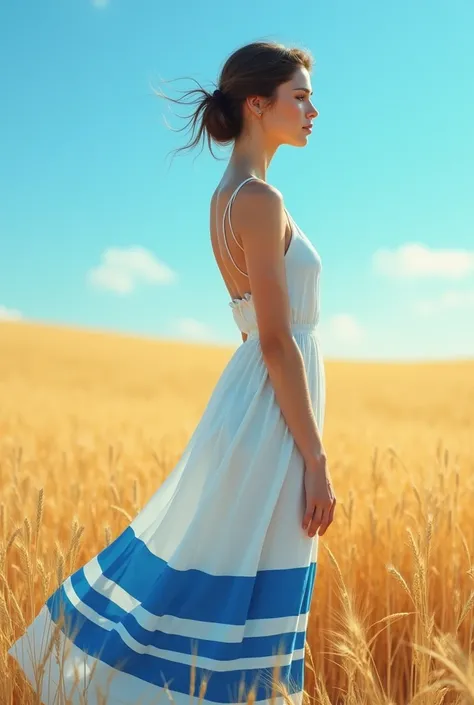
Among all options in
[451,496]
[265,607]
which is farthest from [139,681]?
[451,496]

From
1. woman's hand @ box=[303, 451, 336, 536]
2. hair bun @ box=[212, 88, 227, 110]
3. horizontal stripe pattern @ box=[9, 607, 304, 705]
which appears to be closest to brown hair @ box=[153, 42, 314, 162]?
hair bun @ box=[212, 88, 227, 110]

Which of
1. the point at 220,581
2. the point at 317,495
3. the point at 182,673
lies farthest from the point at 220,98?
the point at 182,673

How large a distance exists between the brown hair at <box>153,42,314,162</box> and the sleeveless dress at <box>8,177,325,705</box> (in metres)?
0.35

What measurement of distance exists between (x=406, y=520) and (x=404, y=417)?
1361 centimetres

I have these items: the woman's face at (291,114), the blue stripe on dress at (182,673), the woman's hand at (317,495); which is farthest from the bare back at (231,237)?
the blue stripe on dress at (182,673)

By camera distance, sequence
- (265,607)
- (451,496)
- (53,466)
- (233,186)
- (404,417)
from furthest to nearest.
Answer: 1. (404,417)
2. (53,466)
3. (451,496)
4. (233,186)
5. (265,607)

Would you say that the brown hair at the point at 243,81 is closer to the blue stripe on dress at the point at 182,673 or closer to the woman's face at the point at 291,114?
the woman's face at the point at 291,114

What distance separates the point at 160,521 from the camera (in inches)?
71.7

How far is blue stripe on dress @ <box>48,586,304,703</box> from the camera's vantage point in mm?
1543

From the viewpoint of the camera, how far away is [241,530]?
1.63 metres

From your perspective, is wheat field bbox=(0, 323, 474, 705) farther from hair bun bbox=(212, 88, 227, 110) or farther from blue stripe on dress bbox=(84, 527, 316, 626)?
hair bun bbox=(212, 88, 227, 110)

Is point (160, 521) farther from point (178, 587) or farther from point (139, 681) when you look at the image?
point (139, 681)

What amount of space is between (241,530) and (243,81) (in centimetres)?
116

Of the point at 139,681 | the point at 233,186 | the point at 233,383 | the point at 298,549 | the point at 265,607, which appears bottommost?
the point at 139,681
